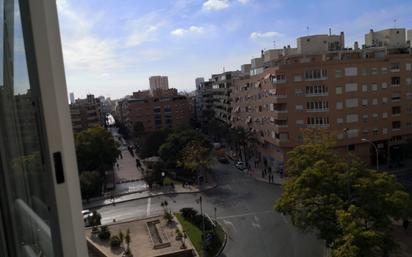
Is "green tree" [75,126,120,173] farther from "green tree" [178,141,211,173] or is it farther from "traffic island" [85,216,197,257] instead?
"traffic island" [85,216,197,257]

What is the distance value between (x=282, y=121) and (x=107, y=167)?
14.6 meters

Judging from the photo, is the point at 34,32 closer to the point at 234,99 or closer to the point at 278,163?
the point at 278,163

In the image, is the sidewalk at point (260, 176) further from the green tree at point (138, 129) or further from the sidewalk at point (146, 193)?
the green tree at point (138, 129)

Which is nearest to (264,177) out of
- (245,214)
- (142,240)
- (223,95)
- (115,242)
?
(245,214)

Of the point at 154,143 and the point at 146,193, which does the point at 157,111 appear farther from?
the point at 146,193

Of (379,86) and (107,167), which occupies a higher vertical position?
(379,86)

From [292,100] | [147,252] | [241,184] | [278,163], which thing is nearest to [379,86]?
[292,100]

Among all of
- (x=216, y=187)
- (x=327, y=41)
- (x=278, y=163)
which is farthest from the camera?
(x=327, y=41)

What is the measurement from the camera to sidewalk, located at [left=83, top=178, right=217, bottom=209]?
2312 centimetres

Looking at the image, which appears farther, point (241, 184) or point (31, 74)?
point (241, 184)

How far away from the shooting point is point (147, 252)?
1392cm

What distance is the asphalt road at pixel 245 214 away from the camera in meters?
14.3

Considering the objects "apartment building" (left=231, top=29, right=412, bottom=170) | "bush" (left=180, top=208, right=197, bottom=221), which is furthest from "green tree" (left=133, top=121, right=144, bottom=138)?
"bush" (left=180, top=208, right=197, bottom=221)

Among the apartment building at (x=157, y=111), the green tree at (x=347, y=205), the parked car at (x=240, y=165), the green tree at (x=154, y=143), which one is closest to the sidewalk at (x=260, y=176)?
the parked car at (x=240, y=165)
